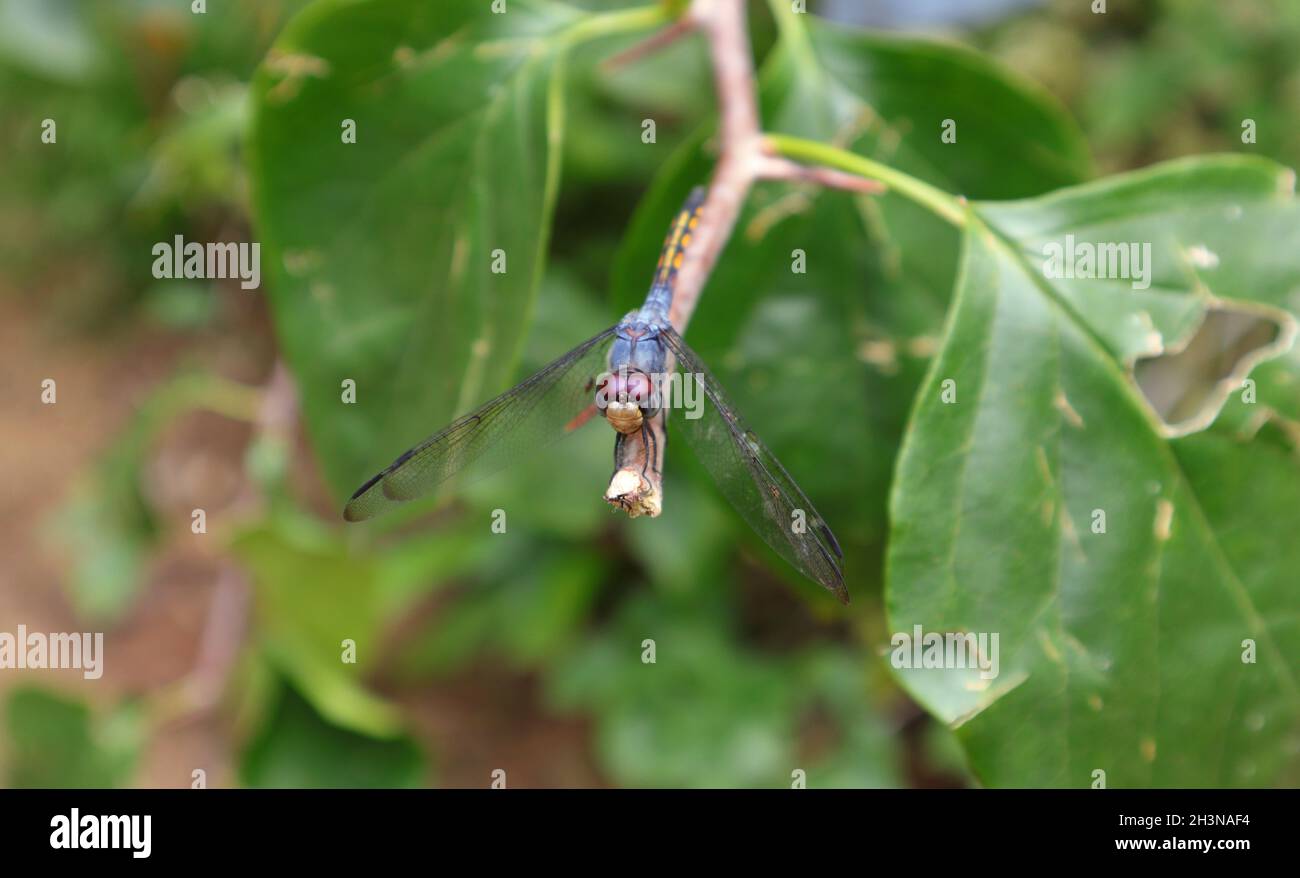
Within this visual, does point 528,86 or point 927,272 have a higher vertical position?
Answer: point 528,86

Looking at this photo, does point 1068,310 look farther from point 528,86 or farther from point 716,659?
point 716,659

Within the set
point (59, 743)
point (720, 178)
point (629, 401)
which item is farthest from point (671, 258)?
point (59, 743)

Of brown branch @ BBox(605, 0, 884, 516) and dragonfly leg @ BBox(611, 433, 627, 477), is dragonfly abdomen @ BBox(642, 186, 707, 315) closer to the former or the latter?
brown branch @ BBox(605, 0, 884, 516)

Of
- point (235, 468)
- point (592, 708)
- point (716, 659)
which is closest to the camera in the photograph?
point (716, 659)

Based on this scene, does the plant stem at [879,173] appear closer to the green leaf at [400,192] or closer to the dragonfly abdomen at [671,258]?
the dragonfly abdomen at [671,258]

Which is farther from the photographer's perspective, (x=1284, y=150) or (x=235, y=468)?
(x=235, y=468)

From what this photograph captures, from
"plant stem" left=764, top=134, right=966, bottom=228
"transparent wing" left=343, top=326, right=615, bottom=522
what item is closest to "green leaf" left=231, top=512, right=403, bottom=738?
"transparent wing" left=343, top=326, right=615, bottom=522
